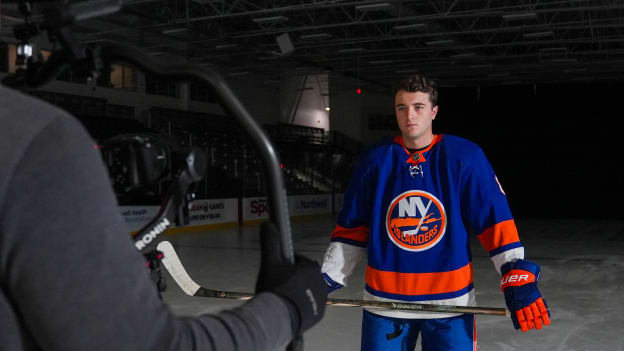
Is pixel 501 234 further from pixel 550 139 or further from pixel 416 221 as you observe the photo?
pixel 550 139

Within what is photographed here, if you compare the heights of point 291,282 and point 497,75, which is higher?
point 497,75

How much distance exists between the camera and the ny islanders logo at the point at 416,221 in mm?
2654

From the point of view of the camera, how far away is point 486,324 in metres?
5.40

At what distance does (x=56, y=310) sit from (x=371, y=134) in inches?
1086

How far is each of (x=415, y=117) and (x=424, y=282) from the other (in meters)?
0.67

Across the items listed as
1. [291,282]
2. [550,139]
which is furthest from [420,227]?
[550,139]

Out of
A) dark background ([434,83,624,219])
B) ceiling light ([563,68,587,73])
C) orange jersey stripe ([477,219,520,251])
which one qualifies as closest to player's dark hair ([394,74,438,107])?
orange jersey stripe ([477,219,520,251])

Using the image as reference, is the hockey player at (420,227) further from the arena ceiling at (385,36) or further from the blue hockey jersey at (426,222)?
the arena ceiling at (385,36)

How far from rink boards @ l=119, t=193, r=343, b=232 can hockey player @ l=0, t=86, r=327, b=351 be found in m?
12.0

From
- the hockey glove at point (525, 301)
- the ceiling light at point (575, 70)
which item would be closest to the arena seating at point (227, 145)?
the ceiling light at point (575, 70)

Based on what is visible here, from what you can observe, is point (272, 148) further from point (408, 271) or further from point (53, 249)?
point (408, 271)

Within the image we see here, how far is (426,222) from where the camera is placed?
265 centimetres

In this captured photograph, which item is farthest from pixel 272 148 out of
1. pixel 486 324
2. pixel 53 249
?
pixel 486 324

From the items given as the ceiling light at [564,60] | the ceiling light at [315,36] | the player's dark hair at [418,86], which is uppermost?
the ceiling light at [315,36]
